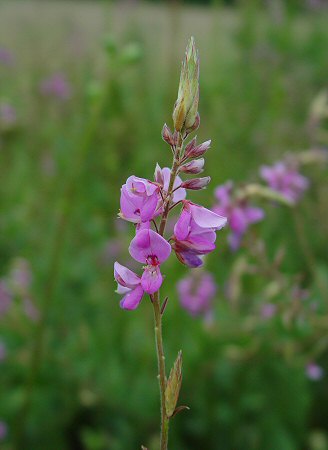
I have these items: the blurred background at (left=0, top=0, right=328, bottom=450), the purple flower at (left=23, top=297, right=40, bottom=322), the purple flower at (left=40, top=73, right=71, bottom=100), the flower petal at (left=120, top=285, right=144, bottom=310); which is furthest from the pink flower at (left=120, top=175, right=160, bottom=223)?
the purple flower at (left=40, top=73, right=71, bottom=100)

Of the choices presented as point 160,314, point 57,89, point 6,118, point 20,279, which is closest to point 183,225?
point 160,314

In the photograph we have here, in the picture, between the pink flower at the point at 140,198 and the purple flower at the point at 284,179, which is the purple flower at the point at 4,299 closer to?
the purple flower at the point at 284,179

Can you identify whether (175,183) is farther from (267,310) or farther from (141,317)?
(141,317)

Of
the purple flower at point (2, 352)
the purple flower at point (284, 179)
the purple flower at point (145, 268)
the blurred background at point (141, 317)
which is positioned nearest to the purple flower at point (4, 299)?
the blurred background at point (141, 317)

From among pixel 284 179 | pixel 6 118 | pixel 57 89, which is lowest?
pixel 284 179

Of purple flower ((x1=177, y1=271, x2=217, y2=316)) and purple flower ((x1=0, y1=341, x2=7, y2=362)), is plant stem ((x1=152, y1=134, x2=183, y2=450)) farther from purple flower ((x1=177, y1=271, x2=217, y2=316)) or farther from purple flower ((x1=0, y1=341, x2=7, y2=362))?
purple flower ((x1=0, y1=341, x2=7, y2=362))
